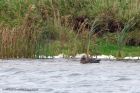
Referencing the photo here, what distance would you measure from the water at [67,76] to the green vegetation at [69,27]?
697mm

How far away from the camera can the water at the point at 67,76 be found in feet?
50.1

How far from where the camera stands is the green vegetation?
69.3ft

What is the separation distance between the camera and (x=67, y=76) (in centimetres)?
1752

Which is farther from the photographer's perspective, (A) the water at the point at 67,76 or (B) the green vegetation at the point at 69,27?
(B) the green vegetation at the point at 69,27

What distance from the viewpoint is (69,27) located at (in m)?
23.5

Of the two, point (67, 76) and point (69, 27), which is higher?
point (69, 27)

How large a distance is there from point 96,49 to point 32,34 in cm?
254

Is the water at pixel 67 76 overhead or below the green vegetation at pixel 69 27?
below

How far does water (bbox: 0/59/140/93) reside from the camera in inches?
602

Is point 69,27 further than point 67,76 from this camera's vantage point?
Yes

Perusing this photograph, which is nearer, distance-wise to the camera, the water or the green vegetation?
the water

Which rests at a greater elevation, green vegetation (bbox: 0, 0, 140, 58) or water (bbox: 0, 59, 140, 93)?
green vegetation (bbox: 0, 0, 140, 58)

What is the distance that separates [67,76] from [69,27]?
20.3 feet

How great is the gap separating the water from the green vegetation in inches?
27.5
